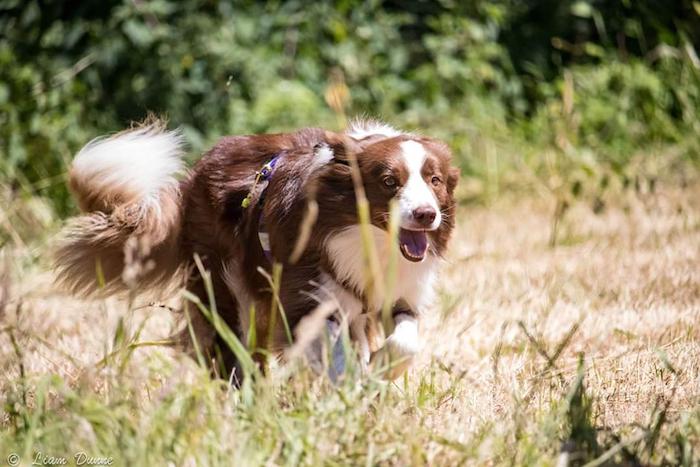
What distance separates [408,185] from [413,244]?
173 millimetres

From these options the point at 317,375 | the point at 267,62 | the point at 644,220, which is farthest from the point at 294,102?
the point at 317,375

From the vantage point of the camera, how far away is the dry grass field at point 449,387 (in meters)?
2.25

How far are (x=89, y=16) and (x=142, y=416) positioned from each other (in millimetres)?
4293

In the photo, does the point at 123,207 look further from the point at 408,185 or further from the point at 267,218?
the point at 408,185

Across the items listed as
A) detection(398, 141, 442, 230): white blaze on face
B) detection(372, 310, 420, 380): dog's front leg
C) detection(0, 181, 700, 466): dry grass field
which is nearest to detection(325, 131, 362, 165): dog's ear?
detection(398, 141, 442, 230): white blaze on face

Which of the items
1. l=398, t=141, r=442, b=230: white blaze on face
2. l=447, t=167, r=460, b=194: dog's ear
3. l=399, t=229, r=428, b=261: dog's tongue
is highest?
l=398, t=141, r=442, b=230: white blaze on face

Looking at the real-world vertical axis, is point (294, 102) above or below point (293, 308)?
below

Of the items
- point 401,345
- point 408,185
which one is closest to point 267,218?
point 408,185

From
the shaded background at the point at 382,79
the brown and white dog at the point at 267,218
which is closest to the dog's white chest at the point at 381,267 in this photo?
the brown and white dog at the point at 267,218

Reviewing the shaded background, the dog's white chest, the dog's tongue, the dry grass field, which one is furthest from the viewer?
the shaded background

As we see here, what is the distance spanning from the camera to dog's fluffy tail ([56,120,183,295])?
3.62 m

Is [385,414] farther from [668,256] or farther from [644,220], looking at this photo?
[644,220]

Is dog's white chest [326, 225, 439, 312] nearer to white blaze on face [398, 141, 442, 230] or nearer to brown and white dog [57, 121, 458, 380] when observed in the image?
brown and white dog [57, 121, 458, 380]

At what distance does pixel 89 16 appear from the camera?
6.14 m
